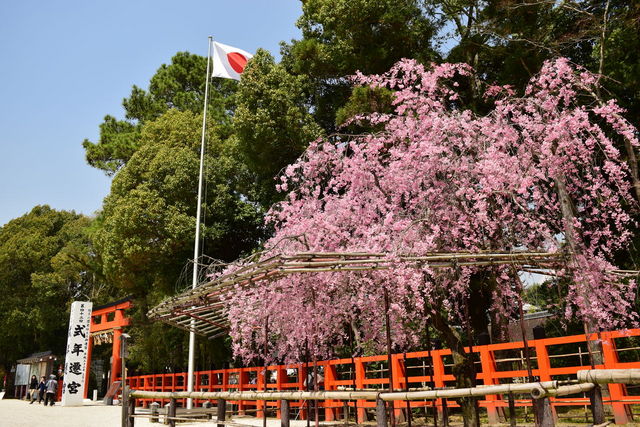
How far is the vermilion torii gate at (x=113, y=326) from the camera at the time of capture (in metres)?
23.7

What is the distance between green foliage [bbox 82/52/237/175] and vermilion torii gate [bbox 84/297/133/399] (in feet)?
23.5

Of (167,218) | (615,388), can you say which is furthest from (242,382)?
(615,388)

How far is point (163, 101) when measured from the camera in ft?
89.7

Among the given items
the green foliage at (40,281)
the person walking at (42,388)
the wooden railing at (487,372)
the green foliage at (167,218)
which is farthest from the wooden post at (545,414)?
the green foliage at (40,281)

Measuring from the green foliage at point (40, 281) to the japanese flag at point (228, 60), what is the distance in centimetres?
1605

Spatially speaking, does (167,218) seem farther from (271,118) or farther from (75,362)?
(75,362)

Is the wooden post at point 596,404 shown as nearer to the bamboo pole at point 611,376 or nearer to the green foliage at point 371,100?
the bamboo pole at point 611,376

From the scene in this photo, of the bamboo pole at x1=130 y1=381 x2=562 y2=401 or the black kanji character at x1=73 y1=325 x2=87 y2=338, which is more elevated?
the black kanji character at x1=73 y1=325 x2=87 y2=338

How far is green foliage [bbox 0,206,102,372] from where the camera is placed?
31.0 metres

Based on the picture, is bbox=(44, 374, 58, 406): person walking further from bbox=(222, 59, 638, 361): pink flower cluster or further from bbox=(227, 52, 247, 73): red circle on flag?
bbox=(222, 59, 638, 361): pink flower cluster

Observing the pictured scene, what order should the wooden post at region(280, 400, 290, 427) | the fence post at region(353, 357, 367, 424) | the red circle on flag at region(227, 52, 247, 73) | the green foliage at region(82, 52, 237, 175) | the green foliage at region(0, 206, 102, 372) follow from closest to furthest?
the wooden post at region(280, 400, 290, 427) → the fence post at region(353, 357, 367, 424) → the red circle on flag at region(227, 52, 247, 73) → the green foliage at region(82, 52, 237, 175) → the green foliage at region(0, 206, 102, 372)

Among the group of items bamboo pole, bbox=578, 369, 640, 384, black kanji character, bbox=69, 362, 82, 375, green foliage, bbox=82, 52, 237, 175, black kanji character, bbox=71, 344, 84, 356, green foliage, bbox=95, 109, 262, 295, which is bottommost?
bamboo pole, bbox=578, 369, 640, 384

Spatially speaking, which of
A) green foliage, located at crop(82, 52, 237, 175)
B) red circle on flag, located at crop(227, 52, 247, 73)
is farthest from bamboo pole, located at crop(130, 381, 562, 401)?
green foliage, located at crop(82, 52, 237, 175)

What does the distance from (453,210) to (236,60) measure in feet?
43.9
